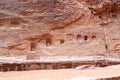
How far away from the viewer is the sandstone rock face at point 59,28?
440 inches

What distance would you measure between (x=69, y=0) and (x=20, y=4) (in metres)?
2.03

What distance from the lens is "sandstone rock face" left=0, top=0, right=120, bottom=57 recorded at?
36.7 feet

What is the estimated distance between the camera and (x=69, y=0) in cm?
1177

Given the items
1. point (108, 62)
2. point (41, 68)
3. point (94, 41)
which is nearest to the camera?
point (41, 68)

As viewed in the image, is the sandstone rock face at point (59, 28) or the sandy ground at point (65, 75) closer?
the sandy ground at point (65, 75)

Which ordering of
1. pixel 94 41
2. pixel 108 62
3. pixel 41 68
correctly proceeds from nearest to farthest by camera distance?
pixel 41 68 < pixel 108 62 < pixel 94 41

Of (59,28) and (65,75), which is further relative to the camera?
(59,28)

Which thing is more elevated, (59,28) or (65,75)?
(59,28)

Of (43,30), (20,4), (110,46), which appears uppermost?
(20,4)

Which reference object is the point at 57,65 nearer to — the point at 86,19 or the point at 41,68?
the point at 41,68

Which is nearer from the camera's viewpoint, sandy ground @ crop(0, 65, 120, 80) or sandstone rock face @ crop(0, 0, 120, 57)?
sandy ground @ crop(0, 65, 120, 80)

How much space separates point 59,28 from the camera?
11.5 meters

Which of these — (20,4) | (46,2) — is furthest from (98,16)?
(20,4)

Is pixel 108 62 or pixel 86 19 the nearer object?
pixel 108 62
